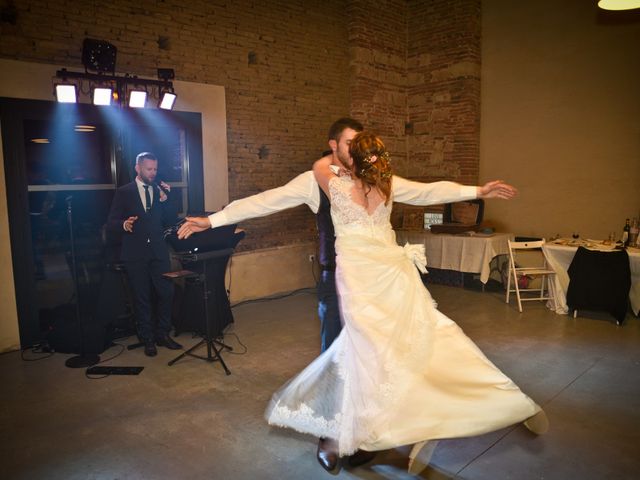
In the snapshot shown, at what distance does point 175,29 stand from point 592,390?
19.2ft

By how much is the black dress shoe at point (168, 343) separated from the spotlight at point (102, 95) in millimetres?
2522

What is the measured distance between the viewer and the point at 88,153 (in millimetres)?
5688

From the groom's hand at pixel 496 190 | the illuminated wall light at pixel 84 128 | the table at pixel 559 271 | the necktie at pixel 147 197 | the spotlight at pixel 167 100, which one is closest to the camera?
the groom's hand at pixel 496 190

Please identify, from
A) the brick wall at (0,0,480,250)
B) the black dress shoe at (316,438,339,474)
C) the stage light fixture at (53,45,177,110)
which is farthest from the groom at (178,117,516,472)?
the brick wall at (0,0,480,250)

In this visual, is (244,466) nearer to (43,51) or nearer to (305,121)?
(43,51)

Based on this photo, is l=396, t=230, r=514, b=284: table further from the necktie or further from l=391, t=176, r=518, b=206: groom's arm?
l=391, t=176, r=518, b=206: groom's arm

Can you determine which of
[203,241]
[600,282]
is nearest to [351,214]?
[203,241]

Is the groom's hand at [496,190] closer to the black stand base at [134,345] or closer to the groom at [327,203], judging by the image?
the groom at [327,203]

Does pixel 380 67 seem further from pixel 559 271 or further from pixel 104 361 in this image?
pixel 104 361

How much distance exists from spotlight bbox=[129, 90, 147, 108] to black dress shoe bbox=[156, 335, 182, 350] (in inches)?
98.4

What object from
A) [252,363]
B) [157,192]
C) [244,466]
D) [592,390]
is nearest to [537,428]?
[592,390]

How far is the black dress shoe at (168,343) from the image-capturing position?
531 centimetres

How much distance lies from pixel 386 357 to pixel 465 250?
17.0 ft

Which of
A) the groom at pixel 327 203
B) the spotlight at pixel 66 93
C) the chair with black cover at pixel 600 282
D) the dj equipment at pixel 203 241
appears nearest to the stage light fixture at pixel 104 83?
the spotlight at pixel 66 93
